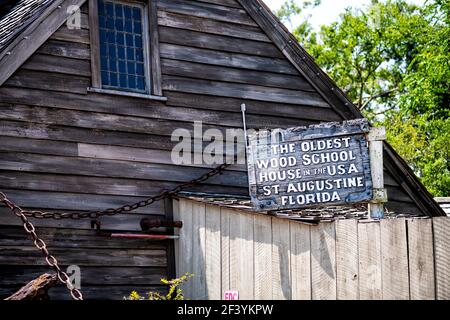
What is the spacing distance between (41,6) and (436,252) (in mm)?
6130

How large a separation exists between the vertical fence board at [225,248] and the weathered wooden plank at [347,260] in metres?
1.98

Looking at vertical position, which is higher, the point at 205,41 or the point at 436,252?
the point at 205,41

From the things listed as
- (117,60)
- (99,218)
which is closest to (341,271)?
(99,218)

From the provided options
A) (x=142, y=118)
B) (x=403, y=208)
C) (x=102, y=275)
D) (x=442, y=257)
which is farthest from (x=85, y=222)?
(x=403, y=208)

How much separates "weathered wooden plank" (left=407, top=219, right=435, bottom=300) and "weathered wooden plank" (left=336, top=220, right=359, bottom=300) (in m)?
0.57

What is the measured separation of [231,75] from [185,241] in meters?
2.79

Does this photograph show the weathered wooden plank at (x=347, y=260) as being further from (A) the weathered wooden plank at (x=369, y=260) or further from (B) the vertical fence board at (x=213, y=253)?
(B) the vertical fence board at (x=213, y=253)

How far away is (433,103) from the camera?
71.6 ft

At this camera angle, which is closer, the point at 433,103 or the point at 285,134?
the point at 285,134

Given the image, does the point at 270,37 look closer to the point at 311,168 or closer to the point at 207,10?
the point at 207,10

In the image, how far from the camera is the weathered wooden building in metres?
12.3

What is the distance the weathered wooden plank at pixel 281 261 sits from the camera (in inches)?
424

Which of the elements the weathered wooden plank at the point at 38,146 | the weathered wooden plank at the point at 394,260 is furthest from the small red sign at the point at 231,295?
the weathered wooden plank at the point at 38,146

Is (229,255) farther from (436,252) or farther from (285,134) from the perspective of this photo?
(436,252)
